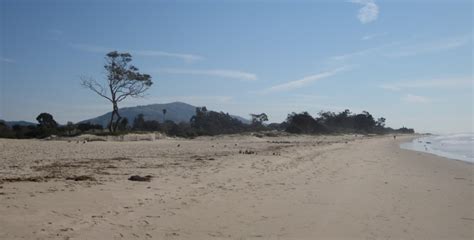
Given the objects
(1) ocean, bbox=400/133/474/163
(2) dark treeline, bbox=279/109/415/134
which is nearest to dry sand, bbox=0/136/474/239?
(1) ocean, bbox=400/133/474/163

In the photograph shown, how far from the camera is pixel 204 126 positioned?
68.8 m

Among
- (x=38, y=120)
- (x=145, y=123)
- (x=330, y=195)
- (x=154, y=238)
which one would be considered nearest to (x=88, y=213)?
(x=154, y=238)

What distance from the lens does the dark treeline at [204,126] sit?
119 ft

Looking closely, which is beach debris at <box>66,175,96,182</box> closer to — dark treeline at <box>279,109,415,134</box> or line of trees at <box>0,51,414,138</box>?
line of trees at <box>0,51,414,138</box>

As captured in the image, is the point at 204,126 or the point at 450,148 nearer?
the point at 450,148

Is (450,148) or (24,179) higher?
(24,179)

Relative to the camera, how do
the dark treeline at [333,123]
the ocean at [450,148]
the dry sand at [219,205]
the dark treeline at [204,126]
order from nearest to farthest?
the dry sand at [219,205], the ocean at [450,148], the dark treeline at [204,126], the dark treeline at [333,123]

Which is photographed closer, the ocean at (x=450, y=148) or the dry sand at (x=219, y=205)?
the dry sand at (x=219, y=205)

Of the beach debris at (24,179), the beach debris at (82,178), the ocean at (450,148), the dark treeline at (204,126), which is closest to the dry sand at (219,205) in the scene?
the beach debris at (24,179)

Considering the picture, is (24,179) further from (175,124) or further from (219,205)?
(175,124)

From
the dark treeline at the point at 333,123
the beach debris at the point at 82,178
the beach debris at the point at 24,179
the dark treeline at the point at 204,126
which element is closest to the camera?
the beach debris at the point at 24,179

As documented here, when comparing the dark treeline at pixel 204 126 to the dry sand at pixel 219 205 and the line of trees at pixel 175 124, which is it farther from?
the dry sand at pixel 219 205

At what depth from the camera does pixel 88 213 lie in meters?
6.81

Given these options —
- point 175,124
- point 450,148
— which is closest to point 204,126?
point 175,124
